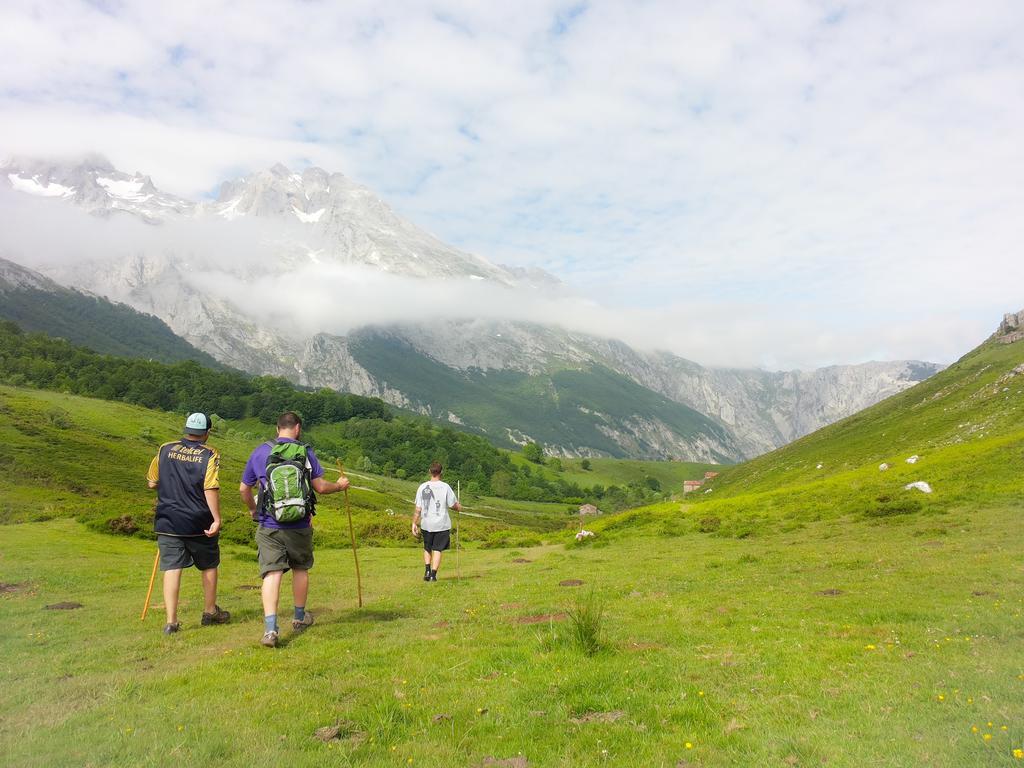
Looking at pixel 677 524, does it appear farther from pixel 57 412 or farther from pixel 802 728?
pixel 57 412

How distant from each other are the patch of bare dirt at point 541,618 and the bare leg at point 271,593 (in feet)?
18.3

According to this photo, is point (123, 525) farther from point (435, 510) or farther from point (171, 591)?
point (171, 591)

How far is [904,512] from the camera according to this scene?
33781mm

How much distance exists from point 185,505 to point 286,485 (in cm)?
306

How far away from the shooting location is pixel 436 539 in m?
21.2

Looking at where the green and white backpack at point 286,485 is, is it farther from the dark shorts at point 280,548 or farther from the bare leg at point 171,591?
the bare leg at point 171,591

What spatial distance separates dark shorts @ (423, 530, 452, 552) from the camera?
21000mm

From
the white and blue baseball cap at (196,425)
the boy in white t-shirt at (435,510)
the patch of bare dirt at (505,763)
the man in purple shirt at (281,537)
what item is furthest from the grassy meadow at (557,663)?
the white and blue baseball cap at (196,425)

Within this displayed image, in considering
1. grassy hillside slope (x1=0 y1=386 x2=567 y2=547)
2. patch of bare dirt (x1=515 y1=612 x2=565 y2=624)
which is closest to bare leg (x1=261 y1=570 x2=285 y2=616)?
patch of bare dirt (x1=515 y1=612 x2=565 y2=624)

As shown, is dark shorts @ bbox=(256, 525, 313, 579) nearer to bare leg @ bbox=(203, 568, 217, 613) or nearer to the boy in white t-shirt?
bare leg @ bbox=(203, 568, 217, 613)

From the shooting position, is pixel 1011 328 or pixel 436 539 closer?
pixel 436 539

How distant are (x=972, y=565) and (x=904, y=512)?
658 inches

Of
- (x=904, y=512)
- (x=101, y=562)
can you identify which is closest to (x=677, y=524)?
(x=904, y=512)

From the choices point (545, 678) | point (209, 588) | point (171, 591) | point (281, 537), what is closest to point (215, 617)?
point (209, 588)
